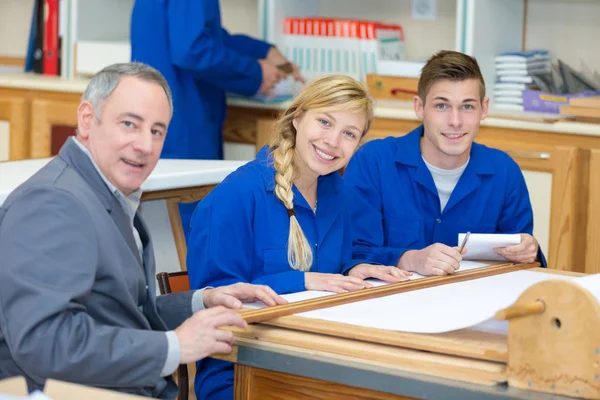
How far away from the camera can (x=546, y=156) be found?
3.83 meters

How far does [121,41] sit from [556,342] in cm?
403

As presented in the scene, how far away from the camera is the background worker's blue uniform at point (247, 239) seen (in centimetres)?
203

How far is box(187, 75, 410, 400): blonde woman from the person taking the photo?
2049 millimetres

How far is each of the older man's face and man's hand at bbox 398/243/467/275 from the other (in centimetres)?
75

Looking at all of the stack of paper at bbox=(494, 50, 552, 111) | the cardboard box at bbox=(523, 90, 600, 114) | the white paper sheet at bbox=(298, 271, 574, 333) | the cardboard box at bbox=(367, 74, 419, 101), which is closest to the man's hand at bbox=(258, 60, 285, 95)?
the cardboard box at bbox=(367, 74, 419, 101)

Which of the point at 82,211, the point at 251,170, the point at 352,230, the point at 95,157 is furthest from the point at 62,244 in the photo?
the point at 352,230

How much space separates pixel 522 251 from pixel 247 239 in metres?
0.70

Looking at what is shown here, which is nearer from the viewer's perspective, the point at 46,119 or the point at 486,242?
the point at 486,242

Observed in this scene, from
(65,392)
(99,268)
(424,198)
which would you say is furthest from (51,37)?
(65,392)

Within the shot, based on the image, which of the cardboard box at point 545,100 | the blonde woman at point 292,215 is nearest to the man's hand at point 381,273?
the blonde woman at point 292,215

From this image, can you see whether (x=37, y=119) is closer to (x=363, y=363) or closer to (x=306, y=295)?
(x=306, y=295)

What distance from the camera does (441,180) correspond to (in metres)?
2.66

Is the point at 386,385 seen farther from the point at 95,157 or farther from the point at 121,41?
the point at 121,41

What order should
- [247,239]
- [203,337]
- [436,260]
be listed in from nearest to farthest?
1. [203,337]
2. [247,239]
3. [436,260]
